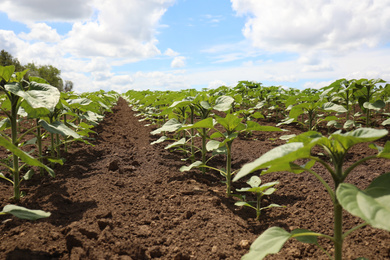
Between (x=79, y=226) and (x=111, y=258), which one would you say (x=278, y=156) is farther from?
(x=79, y=226)

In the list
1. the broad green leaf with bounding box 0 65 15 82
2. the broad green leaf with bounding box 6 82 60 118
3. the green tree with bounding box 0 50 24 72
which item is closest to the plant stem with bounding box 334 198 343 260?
the broad green leaf with bounding box 6 82 60 118

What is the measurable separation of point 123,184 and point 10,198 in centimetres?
118

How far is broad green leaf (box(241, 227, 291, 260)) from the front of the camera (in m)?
1.32

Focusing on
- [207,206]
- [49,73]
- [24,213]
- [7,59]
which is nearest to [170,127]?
[207,206]

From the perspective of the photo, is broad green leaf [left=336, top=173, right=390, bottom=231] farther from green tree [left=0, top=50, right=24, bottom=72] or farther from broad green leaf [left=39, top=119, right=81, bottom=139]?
green tree [left=0, top=50, right=24, bottom=72]

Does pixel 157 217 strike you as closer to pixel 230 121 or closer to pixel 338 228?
pixel 230 121

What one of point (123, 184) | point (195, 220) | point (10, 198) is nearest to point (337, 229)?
point (195, 220)

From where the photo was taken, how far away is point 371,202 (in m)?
1.10

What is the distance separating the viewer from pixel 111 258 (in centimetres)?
197

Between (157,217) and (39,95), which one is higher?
(39,95)

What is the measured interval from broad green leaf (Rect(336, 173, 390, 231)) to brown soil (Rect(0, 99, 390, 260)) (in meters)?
0.90

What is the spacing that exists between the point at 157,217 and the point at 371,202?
198 centimetres

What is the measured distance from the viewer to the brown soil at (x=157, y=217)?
2.05 metres

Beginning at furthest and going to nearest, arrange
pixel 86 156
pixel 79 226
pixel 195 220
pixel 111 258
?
1. pixel 86 156
2. pixel 195 220
3. pixel 79 226
4. pixel 111 258
